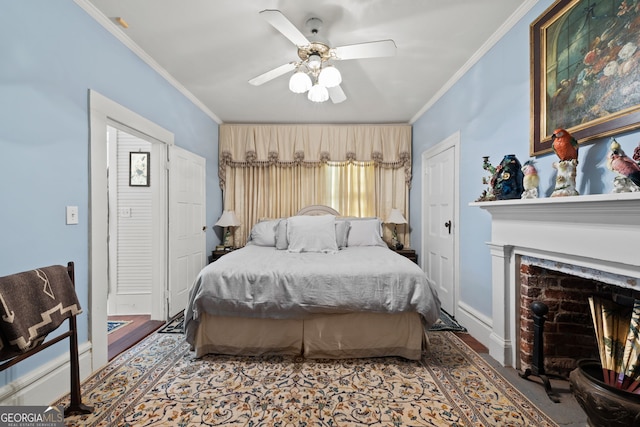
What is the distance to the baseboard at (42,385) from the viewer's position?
1444mm

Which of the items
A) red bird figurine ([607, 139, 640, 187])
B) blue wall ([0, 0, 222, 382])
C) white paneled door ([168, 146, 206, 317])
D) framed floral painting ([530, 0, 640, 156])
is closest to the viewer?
red bird figurine ([607, 139, 640, 187])

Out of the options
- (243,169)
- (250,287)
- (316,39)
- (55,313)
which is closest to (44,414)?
(55,313)

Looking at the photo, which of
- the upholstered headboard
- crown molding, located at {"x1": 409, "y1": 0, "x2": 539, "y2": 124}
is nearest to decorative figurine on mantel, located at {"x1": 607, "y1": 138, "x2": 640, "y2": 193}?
crown molding, located at {"x1": 409, "y1": 0, "x2": 539, "y2": 124}

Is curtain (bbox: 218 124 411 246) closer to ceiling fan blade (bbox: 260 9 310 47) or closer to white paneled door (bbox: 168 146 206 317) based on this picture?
white paneled door (bbox: 168 146 206 317)

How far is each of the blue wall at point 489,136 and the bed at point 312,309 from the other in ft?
2.48

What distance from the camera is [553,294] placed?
1.84 metres

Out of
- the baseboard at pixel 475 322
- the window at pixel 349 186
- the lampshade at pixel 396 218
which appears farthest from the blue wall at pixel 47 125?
the lampshade at pixel 396 218

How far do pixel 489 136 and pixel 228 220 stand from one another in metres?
3.27

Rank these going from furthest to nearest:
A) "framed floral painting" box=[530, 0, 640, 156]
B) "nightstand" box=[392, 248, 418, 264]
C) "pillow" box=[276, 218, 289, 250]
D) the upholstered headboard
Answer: the upholstered headboard < "nightstand" box=[392, 248, 418, 264] < "pillow" box=[276, 218, 289, 250] < "framed floral painting" box=[530, 0, 640, 156]

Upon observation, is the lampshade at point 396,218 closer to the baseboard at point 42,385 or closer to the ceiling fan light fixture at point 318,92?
the ceiling fan light fixture at point 318,92

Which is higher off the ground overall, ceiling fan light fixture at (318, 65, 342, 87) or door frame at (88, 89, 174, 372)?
ceiling fan light fixture at (318, 65, 342, 87)

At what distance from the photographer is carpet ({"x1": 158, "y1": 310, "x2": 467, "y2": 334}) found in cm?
265

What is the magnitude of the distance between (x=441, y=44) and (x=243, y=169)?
301 cm

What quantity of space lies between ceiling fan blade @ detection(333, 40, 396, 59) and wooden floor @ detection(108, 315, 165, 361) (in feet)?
9.67
